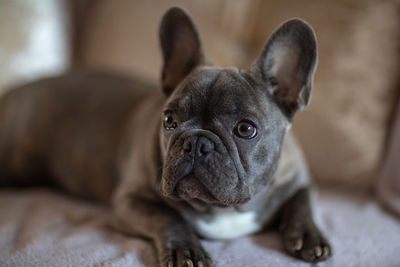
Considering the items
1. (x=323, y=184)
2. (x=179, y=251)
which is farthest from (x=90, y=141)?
(x=323, y=184)

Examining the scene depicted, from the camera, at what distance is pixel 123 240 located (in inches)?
56.4

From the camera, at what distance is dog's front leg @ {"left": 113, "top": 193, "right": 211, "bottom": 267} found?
1243mm

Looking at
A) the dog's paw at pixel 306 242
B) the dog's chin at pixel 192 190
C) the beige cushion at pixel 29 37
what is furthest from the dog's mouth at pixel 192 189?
the beige cushion at pixel 29 37

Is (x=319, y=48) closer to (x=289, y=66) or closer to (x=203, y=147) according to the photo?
(x=289, y=66)

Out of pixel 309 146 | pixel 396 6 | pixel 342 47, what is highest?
pixel 396 6

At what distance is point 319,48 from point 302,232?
3.64 ft

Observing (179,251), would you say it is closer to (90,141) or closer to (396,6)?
(90,141)

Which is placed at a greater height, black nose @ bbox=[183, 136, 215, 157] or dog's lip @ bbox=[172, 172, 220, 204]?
black nose @ bbox=[183, 136, 215, 157]

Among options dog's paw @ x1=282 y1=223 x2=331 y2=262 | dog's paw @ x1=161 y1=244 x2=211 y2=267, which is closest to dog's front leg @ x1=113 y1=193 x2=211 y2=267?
dog's paw @ x1=161 y1=244 x2=211 y2=267

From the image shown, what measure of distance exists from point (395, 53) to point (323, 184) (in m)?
0.82

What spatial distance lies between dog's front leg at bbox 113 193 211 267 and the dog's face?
0.13 m

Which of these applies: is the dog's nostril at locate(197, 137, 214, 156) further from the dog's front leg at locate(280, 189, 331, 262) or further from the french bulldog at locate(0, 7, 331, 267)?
the dog's front leg at locate(280, 189, 331, 262)

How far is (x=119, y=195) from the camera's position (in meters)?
1.69

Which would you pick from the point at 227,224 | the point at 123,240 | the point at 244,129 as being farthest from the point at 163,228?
the point at 244,129
